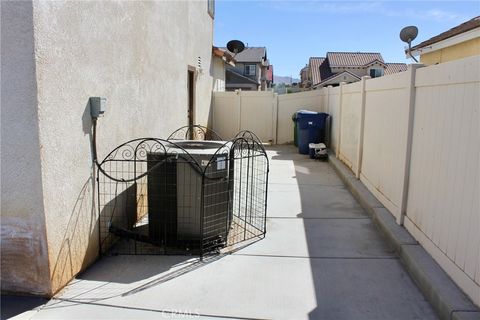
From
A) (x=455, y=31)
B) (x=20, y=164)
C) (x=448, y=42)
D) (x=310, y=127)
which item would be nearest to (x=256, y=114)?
(x=310, y=127)

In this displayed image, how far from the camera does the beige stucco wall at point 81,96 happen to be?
340cm

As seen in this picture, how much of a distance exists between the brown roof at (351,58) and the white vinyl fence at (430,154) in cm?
3587

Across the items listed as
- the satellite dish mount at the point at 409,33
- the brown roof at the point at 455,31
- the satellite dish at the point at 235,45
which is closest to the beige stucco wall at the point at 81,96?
the satellite dish mount at the point at 409,33

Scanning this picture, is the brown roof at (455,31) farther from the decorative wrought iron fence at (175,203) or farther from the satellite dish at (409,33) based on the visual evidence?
the decorative wrought iron fence at (175,203)

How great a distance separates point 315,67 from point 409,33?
124ft

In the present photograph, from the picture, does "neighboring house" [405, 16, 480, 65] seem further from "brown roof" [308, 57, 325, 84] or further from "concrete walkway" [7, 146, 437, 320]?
"brown roof" [308, 57, 325, 84]

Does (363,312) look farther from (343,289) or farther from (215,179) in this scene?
(215,179)

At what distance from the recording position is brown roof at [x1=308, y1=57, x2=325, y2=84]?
4331 cm

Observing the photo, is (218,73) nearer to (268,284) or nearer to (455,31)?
(455,31)

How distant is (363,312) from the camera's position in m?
3.41

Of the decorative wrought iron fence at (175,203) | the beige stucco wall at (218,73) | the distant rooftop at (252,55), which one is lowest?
the decorative wrought iron fence at (175,203)

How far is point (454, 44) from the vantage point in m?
10.7

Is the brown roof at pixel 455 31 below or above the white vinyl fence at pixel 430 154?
above

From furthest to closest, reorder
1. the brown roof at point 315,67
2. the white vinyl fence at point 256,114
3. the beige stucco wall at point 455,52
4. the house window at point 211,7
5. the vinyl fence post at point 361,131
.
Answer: the brown roof at point 315,67
the white vinyl fence at point 256,114
the house window at point 211,7
the beige stucco wall at point 455,52
the vinyl fence post at point 361,131
